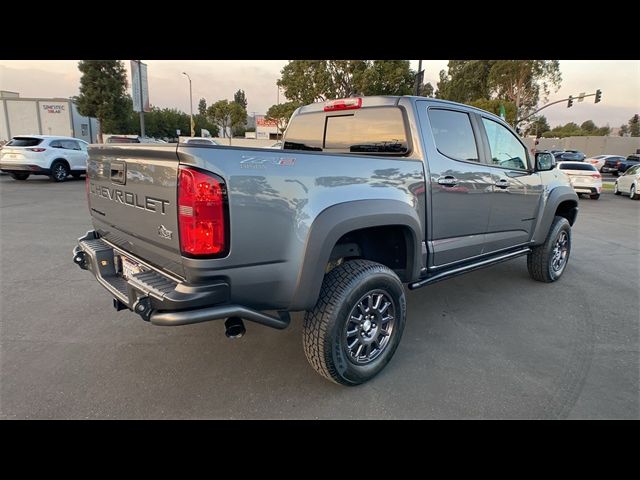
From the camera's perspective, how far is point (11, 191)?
11.8 m

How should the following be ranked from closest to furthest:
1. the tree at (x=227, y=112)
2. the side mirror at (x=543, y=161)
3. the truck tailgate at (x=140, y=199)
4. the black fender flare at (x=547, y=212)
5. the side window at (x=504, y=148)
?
the truck tailgate at (x=140, y=199), the side window at (x=504, y=148), the side mirror at (x=543, y=161), the black fender flare at (x=547, y=212), the tree at (x=227, y=112)

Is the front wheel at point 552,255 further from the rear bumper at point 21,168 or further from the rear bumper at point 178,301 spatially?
the rear bumper at point 21,168

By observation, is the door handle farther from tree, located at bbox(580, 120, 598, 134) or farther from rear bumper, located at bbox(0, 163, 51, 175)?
tree, located at bbox(580, 120, 598, 134)

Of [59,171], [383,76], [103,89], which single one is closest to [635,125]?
[383,76]

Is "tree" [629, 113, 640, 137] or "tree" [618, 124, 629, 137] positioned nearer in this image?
"tree" [629, 113, 640, 137]

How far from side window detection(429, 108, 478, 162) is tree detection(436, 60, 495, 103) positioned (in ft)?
160

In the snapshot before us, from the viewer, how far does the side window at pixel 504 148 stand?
152 inches

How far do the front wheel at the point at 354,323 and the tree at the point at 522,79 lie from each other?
160 ft

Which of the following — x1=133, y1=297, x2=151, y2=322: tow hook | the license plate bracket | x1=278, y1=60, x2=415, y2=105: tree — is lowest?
x1=133, y1=297, x2=151, y2=322: tow hook

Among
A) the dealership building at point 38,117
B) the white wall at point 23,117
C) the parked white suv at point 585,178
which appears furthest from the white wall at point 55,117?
the parked white suv at point 585,178

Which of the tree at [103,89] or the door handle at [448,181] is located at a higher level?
the tree at [103,89]

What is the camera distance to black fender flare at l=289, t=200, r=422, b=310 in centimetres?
229

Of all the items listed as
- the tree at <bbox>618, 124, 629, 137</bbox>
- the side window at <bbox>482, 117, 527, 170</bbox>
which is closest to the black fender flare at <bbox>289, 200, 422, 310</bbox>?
the side window at <bbox>482, 117, 527, 170</bbox>

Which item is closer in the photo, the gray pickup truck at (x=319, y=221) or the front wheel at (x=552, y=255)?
the gray pickup truck at (x=319, y=221)
